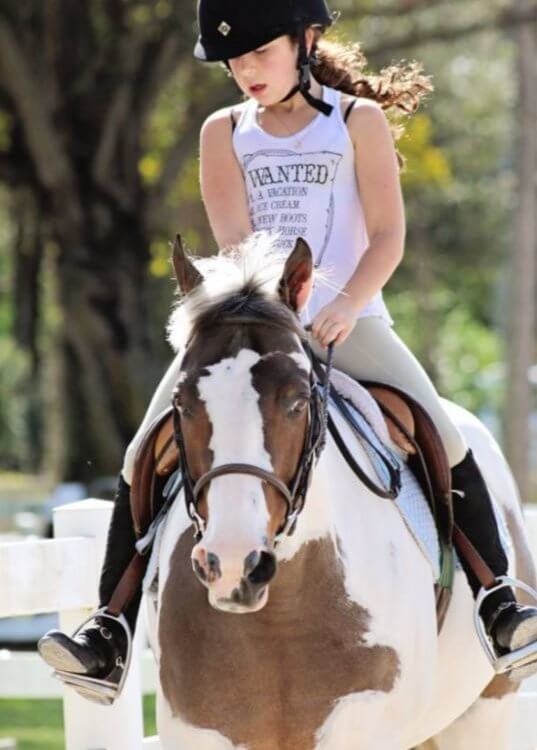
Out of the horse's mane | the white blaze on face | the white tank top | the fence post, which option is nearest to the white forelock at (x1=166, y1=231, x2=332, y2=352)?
the horse's mane

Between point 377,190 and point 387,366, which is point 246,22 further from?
point 387,366

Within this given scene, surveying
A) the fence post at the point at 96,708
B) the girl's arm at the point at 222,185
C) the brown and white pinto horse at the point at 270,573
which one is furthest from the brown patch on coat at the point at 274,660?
the fence post at the point at 96,708

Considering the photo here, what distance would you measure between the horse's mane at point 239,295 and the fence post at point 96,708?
2.29 meters

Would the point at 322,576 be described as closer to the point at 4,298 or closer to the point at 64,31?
the point at 64,31

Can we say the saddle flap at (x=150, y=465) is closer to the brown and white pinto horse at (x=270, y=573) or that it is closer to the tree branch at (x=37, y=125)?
the brown and white pinto horse at (x=270, y=573)

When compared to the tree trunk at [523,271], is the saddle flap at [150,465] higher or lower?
higher

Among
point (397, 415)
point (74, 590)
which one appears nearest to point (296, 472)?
point (397, 415)

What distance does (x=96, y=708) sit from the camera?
21.8ft

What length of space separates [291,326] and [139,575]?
116 centimetres

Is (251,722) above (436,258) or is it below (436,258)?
above

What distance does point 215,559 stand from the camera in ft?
13.3

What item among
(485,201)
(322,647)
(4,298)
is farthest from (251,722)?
(4,298)

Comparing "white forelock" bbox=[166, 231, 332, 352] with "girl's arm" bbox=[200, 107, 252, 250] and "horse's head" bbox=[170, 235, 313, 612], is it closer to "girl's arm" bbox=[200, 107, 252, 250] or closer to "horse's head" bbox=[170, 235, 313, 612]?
"horse's head" bbox=[170, 235, 313, 612]

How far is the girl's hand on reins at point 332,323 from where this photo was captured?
4.83 metres
